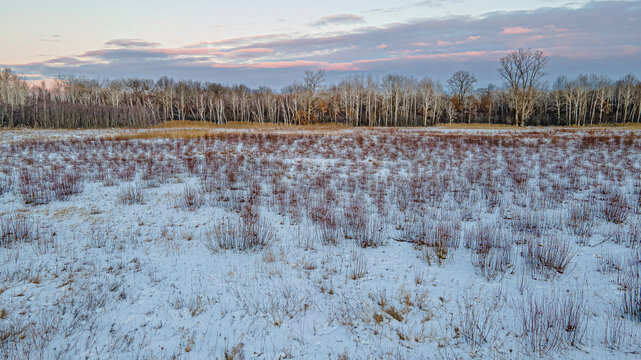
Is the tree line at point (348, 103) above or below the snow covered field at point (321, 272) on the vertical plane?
above

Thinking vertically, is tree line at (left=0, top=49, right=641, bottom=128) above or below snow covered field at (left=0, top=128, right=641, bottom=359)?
above

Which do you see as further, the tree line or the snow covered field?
the tree line

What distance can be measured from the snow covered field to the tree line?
5266cm

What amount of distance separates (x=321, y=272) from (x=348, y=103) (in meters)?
75.1

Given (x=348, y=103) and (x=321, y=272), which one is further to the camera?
(x=348, y=103)

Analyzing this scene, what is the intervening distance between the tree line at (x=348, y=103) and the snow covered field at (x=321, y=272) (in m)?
52.7

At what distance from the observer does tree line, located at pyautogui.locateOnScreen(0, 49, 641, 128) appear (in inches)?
2095

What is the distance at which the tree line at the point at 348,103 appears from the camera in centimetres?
5322

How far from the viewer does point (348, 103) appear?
253ft

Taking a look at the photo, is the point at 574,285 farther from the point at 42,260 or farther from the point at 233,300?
the point at 42,260

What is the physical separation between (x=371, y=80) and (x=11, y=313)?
82339 mm

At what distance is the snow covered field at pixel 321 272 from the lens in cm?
339

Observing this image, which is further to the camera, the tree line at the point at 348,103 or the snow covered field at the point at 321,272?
the tree line at the point at 348,103

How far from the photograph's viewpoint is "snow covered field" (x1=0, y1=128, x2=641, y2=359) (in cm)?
339
